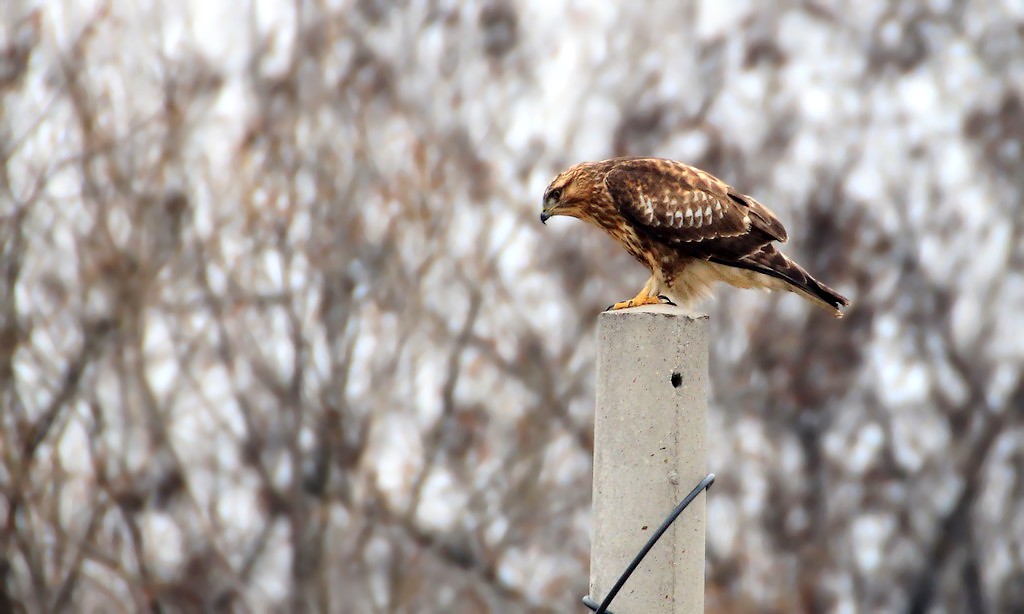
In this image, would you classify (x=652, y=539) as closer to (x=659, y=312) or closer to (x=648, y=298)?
(x=659, y=312)

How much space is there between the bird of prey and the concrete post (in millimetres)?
1828

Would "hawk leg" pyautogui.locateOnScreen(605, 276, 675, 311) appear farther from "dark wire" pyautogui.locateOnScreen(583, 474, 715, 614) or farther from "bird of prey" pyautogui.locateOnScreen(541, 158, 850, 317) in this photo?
"dark wire" pyautogui.locateOnScreen(583, 474, 715, 614)

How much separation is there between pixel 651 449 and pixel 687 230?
7.63 ft

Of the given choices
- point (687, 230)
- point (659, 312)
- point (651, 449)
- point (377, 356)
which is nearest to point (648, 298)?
point (687, 230)

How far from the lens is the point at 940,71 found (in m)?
22.8

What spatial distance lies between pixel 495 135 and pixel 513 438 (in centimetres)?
416

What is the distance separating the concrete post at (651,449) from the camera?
4.30 m

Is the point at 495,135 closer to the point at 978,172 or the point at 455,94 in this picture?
the point at 455,94

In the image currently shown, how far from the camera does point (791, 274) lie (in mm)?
6094

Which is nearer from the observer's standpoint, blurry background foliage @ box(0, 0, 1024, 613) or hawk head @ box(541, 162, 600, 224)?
hawk head @ box(541, 162, 600, 224)

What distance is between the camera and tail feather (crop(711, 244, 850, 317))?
19.3 feet

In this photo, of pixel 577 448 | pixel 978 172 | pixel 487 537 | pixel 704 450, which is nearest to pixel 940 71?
pixel 978 172

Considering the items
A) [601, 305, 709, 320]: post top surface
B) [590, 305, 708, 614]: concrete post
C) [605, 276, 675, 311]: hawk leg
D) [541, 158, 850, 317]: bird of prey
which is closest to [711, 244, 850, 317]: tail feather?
[541, 158, 850, 317]: bird of prey

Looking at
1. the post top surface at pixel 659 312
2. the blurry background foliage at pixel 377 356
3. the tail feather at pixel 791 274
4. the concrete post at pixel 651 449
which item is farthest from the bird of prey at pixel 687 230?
the blurry background foliage at pixel 377 356
